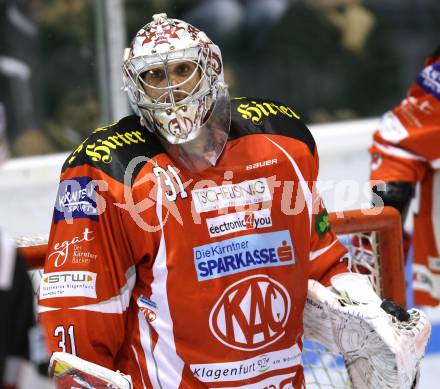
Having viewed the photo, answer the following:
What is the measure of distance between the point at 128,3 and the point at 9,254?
8.67 feet

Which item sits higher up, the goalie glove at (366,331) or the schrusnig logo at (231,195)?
the schrusnig logo at (231,195)

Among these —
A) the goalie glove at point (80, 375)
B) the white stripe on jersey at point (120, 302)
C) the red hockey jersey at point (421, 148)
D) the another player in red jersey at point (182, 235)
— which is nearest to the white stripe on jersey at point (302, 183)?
the another player in red jersey at point (182, 235)

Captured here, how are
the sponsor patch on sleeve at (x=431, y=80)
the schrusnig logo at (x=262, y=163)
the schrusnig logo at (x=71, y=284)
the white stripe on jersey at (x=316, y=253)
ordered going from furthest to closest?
the sponsor patch on sleeve at (x=431, y=80) → the white stripe on jersey at (x=316, y=253) → the schrusnig logo at (x=262, y=163) → the schrusnig logo at (x=71, y=284)

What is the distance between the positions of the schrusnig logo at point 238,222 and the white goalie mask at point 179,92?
108 mm

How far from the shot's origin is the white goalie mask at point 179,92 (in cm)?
194

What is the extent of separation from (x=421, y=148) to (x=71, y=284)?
129cm

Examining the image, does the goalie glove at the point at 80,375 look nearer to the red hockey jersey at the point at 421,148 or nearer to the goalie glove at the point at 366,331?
the goalie glove at the point at 366,331

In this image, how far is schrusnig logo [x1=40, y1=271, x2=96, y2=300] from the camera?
1.86 m

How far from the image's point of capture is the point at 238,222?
197 centimetres

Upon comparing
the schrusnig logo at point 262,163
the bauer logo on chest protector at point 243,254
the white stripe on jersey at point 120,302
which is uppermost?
the schrusnig logo at point 262,163

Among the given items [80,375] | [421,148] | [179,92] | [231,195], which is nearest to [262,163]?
[231,195]

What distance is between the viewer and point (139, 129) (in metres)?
2.00

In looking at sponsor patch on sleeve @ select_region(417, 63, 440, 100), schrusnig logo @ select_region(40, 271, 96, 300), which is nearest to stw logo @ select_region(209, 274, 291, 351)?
schrusnig logo @ select_region(40, 271, 96, 300)

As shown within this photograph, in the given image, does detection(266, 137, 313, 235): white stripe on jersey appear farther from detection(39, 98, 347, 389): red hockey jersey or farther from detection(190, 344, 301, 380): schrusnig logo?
detection(190, 344, 301, 380): schrusnig logo
